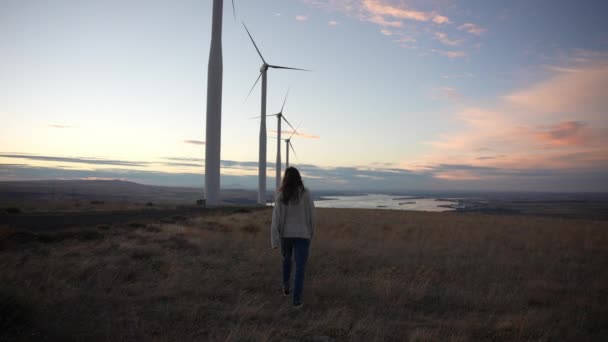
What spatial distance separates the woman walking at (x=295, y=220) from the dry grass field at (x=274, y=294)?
64 centimetres

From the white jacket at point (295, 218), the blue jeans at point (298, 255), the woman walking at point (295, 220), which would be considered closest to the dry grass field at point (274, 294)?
the blue jeans at point (298, 255)

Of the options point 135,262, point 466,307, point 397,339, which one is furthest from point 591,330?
point 135,262

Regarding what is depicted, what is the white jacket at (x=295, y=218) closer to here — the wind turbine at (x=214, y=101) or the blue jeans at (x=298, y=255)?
the blue jeans at (x=298, y=255)

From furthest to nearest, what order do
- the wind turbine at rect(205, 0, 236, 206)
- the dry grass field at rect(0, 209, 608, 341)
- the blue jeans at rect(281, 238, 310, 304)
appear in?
1. the wind turbine at rect(205, 0, 236, 206)
2. the blue jeans at rect(281, 238, 310, 304)
3. the dry grass field at rect(0, 209, 608, 341)

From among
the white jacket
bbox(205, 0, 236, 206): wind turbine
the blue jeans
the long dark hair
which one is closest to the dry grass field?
the blue jeans

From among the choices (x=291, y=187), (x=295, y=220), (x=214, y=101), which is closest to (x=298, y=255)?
(x=295, y=220)

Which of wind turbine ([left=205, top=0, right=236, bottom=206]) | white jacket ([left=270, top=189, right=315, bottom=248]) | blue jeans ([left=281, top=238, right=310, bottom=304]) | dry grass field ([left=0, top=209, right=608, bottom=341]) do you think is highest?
wind turbine ([left=205, top=0, right=236, bottom=206])

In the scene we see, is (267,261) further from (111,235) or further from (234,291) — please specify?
(111,235)

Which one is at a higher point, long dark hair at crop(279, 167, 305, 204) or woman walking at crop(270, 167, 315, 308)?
long dark hair at crop(279, 167, 305, 204)

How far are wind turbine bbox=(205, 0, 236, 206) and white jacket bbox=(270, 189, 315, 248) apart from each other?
82.1 ft

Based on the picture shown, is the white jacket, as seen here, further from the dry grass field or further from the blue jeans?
the dry grass field

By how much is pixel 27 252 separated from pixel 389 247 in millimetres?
10186

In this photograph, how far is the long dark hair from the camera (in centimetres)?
618

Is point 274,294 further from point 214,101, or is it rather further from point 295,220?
point 214,101
